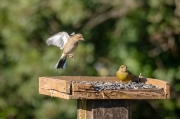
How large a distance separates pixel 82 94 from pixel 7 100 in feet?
20.6

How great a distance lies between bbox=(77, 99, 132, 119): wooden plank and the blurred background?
450cm

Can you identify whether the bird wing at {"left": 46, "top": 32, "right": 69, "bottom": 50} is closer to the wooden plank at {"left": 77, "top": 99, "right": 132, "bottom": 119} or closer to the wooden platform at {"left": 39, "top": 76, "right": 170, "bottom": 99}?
the wooden platform at {"left": 39, "top": 76, "right": 170, "bottom": 99}

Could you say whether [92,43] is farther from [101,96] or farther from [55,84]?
[101,96]

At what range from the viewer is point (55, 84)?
12.8 ft

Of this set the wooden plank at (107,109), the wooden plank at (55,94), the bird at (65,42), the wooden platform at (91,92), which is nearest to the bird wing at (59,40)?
the bird at (65,42)

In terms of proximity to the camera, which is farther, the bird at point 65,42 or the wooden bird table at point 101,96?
the bird at point 65,42

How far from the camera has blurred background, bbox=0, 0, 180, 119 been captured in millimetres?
8539

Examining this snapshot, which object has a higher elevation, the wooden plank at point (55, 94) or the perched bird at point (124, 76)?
the perched bird at point (124, 76)

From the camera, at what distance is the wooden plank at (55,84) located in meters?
3.69

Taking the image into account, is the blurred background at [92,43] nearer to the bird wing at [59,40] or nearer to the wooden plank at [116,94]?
the bird wing at [59,40]

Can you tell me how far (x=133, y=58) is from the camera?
8633mm

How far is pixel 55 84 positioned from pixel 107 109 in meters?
0.38

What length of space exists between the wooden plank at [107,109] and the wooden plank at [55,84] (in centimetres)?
18

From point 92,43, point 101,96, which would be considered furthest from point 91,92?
point 92,43
